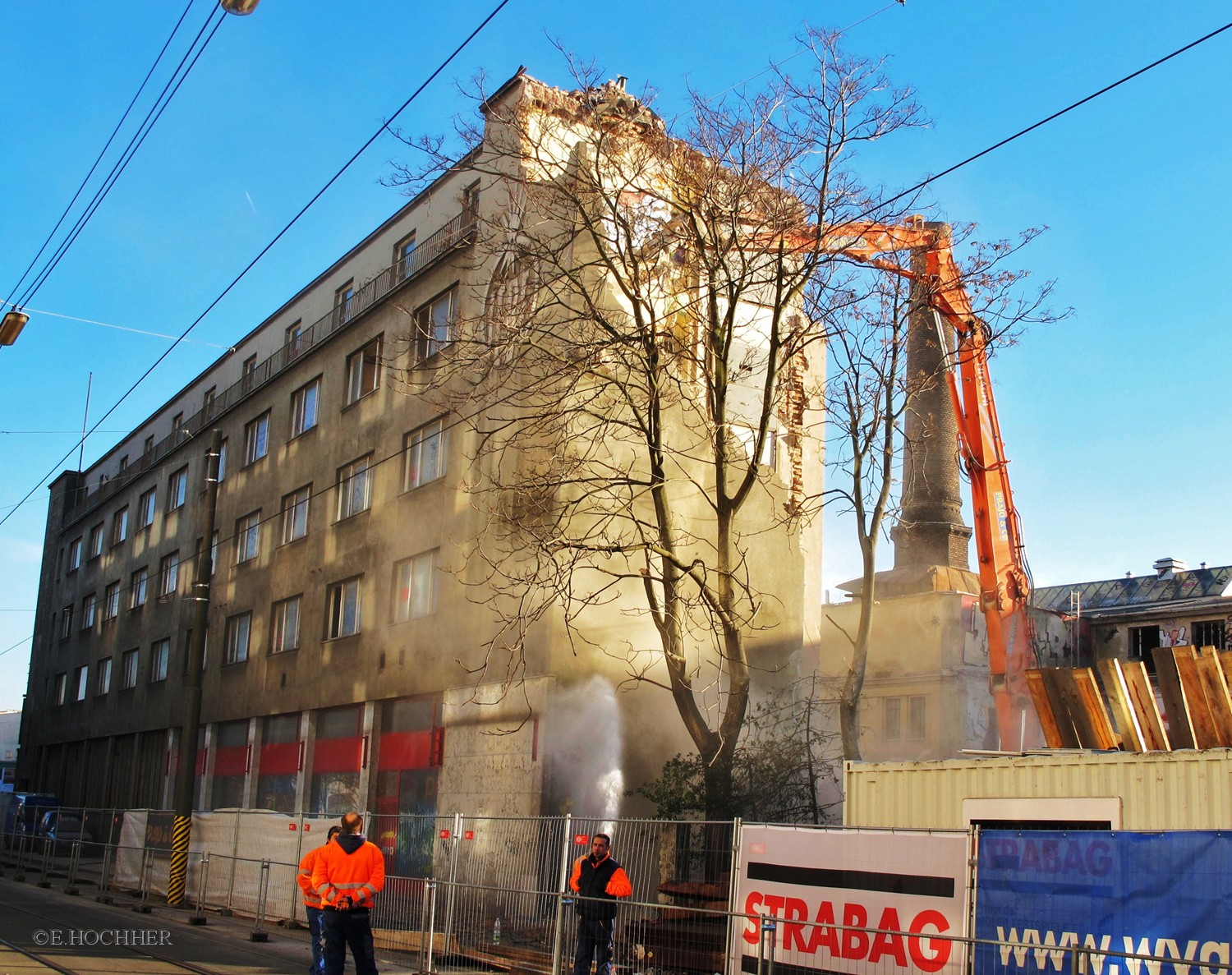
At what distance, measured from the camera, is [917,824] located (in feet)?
40.6

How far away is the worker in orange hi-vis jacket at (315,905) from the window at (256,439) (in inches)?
1012

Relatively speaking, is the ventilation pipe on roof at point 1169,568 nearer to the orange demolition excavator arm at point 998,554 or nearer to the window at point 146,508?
the orange demolition excavator arm at point 998,554

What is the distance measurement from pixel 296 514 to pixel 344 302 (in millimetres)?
5862

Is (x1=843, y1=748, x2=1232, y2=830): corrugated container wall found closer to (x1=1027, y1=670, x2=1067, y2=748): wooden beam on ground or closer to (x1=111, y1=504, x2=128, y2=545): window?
(x1=1027, y1=670, x2=1067, y2=748): wooden beam on ground

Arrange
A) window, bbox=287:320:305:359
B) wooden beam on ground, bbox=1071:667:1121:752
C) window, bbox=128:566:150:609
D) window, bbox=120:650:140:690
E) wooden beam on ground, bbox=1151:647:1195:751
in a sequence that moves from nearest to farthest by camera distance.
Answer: wooden beam on ground, bbox=1151:647:1195:751, wooden beam on ground, bbox=1071:667:1121:752, window, bbox=287:320:305:359, window, bbox=120:650:140:690, window, bbox=128:566:150:609

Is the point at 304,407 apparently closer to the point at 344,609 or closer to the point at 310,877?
the point at 344,609

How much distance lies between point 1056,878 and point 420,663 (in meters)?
17.8

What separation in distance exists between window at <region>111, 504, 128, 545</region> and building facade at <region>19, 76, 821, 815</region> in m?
2.51

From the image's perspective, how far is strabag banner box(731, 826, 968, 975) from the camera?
9289 millimetres

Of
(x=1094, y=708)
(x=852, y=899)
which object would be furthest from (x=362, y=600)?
(x=852, y=899)

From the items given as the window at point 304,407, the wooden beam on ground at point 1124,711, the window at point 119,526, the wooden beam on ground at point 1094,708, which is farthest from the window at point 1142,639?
the window at point 119,526

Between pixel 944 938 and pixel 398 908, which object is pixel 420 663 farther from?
pixel 944 938

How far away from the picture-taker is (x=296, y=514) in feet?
107

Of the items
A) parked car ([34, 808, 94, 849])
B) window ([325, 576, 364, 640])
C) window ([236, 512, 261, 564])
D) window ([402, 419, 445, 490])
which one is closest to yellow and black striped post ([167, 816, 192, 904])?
window ([325, 576, 364, 640])
